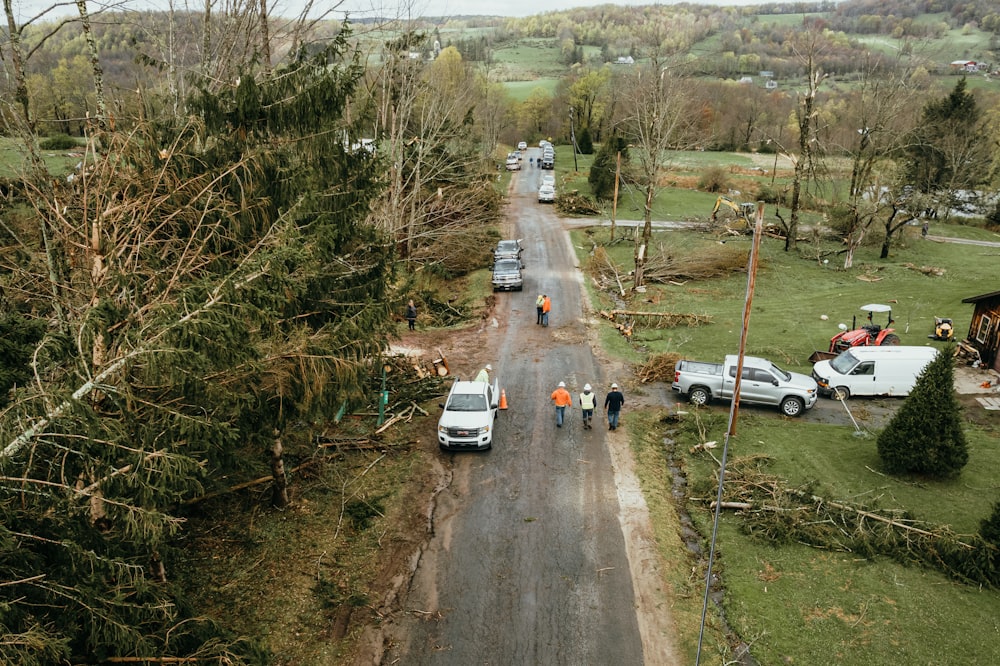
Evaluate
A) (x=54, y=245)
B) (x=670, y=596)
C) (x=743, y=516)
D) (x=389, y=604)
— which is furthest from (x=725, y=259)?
(x=54, y=245)

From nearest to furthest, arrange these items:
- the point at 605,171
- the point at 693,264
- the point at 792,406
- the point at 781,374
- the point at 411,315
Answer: the point at 792,406 → the point at 781,374 → the point at 411,315 → the point at 693,264 → the point at 605,171

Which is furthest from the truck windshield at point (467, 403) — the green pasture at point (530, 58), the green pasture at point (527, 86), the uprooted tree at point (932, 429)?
the green pasture at point (530, 58)

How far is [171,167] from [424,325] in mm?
17435

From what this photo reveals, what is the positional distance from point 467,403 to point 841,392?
12854 millimetres

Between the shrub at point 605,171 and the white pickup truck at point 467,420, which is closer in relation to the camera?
the white pickup truck at point 467,420

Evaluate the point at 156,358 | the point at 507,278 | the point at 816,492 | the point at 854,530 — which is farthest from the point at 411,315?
the point at 156,358

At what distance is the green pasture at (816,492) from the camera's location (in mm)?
10680

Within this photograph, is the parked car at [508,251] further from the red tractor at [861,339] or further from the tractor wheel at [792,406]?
the tractor wheel at [792,406]

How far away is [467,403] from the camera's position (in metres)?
17.6

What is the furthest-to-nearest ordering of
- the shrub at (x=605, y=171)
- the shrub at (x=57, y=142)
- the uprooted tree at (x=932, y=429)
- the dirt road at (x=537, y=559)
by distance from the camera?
the shrub at (x=605, y=171), the shrub at (x=57, y=142), the uprooted tree at (x=932, y=429), the dirt road at (x=537, y=559)

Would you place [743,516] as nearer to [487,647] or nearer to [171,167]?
[487,647]

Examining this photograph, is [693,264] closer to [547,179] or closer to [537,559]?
[547,179]

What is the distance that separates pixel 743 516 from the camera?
14195mm

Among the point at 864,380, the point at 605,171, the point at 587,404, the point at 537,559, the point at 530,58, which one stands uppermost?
the point at 530,58
